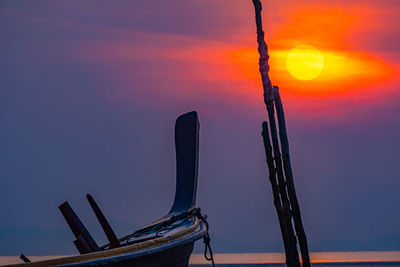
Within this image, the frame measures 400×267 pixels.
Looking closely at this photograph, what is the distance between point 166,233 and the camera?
750cm

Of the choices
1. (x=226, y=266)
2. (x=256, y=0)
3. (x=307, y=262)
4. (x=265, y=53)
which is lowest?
(x=226, y=266)

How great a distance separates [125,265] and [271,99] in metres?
5.45

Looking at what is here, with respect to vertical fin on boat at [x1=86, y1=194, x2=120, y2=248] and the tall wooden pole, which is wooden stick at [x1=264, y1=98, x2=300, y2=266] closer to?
the tall wooden pole

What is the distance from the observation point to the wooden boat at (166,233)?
5.62 metres

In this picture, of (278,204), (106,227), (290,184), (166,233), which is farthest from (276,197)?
(106,227)

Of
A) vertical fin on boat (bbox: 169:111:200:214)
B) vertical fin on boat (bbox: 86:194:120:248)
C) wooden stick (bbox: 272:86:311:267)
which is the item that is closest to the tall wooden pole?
wooden stick (bbox: 272:86:311:267)

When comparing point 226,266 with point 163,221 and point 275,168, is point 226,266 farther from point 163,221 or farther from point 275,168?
point 163,221

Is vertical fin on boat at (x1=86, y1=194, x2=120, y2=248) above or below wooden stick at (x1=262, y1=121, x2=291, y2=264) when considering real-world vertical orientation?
above

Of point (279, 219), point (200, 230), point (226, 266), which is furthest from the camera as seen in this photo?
point (226, 266)

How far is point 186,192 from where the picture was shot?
9820 mm

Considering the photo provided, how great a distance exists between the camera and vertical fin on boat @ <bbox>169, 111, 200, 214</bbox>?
972 centimetres

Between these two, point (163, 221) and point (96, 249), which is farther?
point (163, 221)

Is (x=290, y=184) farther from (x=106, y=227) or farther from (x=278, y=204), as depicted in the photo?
(x=106, y=227)

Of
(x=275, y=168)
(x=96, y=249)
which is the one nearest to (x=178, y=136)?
(x=275, y=168)
